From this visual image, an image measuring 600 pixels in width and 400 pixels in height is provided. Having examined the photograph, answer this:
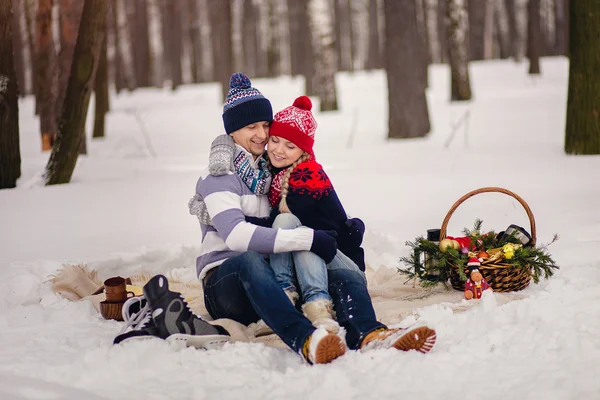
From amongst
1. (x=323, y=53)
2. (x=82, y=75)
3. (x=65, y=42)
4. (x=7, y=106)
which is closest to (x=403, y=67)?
(x=323, y=53)

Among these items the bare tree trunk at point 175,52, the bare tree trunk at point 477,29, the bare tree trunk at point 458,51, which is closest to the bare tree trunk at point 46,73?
the bare tree trunk at point 458,51

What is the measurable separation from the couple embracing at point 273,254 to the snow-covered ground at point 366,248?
156 mm

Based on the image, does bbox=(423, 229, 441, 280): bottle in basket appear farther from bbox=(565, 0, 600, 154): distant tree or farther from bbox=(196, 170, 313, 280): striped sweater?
bbox=(565, 0, 600, 154): distant tree

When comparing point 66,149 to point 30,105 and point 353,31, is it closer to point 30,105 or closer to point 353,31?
point 30,105

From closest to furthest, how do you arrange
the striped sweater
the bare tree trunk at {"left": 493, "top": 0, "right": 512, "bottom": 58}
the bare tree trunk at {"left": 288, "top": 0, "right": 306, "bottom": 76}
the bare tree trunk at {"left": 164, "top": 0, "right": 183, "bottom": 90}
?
1. the striped sweater
2. the bare tree trunk at {"left": 288, "top": 0, "right": 306, "bottom": 76}
3. the bare tree trunk at {"left": 164, "top": 0, "right": 183, "bottom": 90}
4. the bare tree trunk at {"left": 493, "top": 0, "right": 512, "bottom": 58}

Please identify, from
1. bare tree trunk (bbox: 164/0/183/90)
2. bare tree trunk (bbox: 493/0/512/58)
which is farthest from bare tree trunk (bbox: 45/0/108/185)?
bare tree trunk (bbox: 493/0/512/58)

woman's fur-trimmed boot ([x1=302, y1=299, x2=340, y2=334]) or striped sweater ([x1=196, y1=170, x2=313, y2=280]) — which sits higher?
striped sweater ([x1=196, y1=170, x2=313, y2=280])

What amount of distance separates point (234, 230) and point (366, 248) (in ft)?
7.75

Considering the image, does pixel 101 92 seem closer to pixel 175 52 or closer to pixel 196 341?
pixel 196 341

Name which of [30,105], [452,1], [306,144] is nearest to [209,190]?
[306,144]

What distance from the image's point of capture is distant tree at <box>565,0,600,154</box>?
871 cm

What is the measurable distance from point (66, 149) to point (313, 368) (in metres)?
Answer: 6.31

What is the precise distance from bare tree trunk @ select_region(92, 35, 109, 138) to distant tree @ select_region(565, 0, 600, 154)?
8.90 m

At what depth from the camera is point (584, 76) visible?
8836mm
